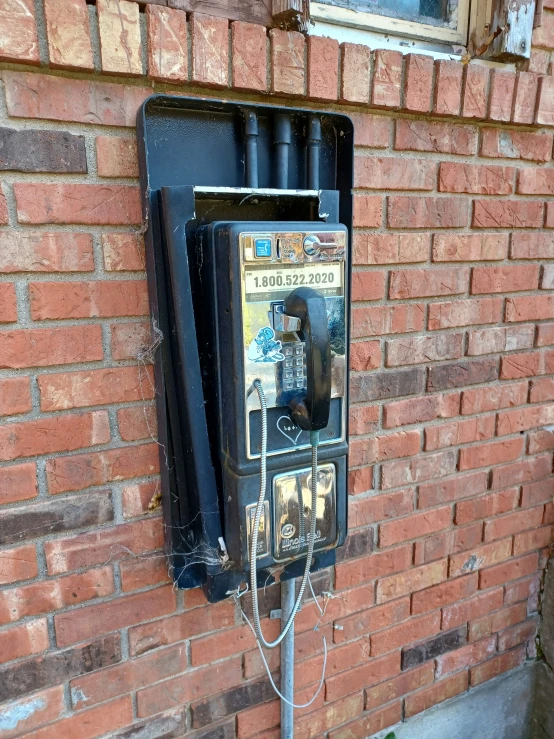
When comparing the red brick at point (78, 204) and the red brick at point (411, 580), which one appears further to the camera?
the red brick at point (411, 580)

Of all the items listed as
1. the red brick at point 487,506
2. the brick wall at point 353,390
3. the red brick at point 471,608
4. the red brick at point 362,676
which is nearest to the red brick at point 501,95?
the brick wall at point 353,390

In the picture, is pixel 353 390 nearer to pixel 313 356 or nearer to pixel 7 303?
pixel 313 356

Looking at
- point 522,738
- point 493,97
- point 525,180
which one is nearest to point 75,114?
point 493,97

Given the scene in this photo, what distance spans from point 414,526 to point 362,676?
498 mm

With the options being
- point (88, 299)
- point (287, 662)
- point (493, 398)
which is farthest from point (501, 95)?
point (287, 662)

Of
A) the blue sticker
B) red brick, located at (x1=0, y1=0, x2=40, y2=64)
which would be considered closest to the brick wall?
red brick, located at (x1=0, y1=0, x2=40, y2=64)

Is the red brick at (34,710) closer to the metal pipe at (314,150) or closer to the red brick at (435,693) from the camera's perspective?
the red brick at (435,693)

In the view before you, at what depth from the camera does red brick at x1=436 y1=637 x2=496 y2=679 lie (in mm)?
1895

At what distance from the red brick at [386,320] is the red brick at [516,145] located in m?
0.49

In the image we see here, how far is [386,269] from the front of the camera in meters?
1.50

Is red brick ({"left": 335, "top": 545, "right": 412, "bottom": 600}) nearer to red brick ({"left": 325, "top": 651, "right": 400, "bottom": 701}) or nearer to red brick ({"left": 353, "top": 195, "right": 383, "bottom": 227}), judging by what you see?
red brick ({"left": 325, "top": 651, "right": 400, "bottom": 701})

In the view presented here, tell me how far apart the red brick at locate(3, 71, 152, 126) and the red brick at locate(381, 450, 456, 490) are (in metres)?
1.13

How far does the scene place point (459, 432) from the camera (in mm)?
1734

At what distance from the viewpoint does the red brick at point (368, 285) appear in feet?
4.79
